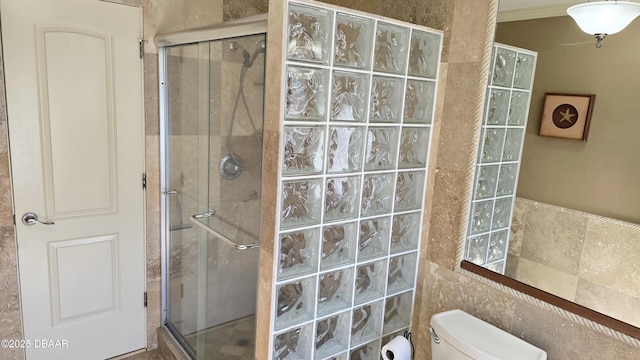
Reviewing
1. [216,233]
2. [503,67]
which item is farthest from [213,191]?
[503,67]

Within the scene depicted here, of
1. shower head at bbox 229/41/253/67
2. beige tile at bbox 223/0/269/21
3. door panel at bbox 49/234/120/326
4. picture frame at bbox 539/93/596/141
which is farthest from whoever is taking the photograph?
beige tile at bbox 223/0/269/21

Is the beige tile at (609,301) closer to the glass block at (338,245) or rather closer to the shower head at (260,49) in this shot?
the glass block at (338,245)

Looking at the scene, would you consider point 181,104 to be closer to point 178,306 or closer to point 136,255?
point 136,255

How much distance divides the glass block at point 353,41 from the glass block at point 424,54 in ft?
0.78

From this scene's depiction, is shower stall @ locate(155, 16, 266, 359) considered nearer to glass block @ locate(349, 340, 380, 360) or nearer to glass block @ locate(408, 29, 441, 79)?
glass block @ locate(349, 340, 380, 360)

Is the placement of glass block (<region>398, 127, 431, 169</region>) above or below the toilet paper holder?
above

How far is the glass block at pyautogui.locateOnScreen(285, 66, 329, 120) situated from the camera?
1414 millimetres

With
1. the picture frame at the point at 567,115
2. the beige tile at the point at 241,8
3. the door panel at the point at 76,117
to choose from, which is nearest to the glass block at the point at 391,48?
the picture frame at the point at 567,115

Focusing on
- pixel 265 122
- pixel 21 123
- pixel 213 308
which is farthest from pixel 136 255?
pixel 265 122

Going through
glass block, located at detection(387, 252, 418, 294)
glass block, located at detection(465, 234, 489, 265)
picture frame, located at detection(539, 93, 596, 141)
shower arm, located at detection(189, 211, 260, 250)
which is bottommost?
glass block, located at detection(387, 252, 418, 294)

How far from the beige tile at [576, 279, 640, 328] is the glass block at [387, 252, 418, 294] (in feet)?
2.30

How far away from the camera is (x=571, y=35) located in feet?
4.67

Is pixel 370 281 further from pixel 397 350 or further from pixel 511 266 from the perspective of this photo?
pixel 511 266

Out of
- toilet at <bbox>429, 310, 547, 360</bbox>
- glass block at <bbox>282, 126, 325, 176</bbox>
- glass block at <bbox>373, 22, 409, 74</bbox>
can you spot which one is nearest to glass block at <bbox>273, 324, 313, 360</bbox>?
toilet at <bbox>429, 310, 547, 360</bbox>
